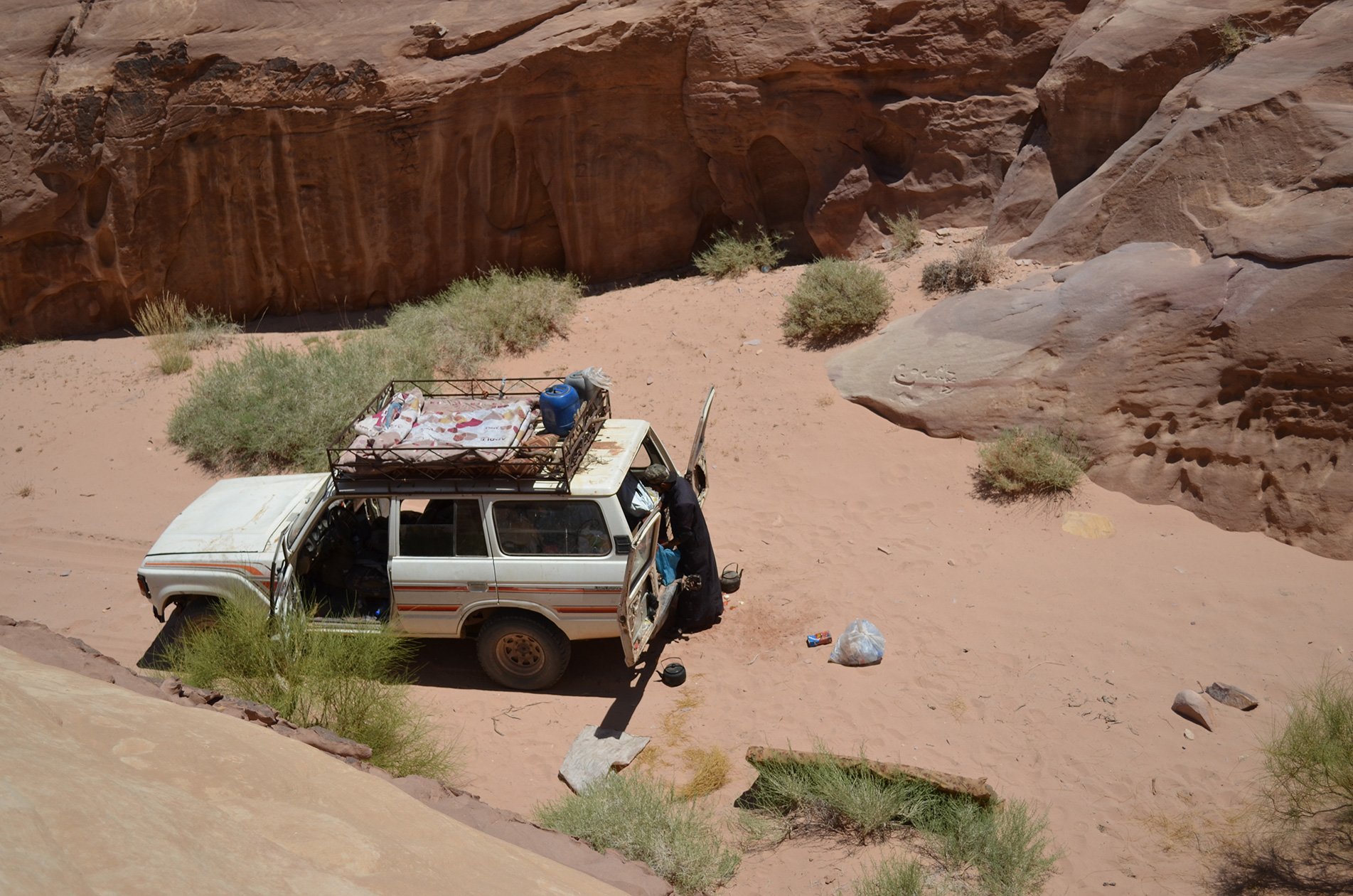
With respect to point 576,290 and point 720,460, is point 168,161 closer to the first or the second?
point 576,290

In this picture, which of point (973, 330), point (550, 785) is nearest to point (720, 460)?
point (973, 330)

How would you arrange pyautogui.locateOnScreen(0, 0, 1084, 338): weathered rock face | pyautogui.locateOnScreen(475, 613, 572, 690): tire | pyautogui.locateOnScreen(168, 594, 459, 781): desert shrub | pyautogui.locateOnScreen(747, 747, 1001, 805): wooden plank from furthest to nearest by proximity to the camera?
1. pyautogui.locateOnScreen(0, 0, 1084, 338): weathered rock face
2. pyautogui.locateOnScreen(475, 613, 572, 690): tire
3. pyautogui.locateOnScreen(168, 594, 459, 781): desert shrub
4. pyautogui.locateOnScreen(747, 747, 1001, 805): wooden plank

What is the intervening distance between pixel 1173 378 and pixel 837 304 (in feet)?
12.7

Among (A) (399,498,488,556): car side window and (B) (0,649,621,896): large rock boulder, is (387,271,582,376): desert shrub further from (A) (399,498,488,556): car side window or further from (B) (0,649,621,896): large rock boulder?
(B) (0,649,621,896): large rock boulder

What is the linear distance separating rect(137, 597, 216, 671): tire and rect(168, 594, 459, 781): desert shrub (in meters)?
0.31

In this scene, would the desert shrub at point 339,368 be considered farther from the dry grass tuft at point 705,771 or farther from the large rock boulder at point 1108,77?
the large rock boulder at point 1108,77

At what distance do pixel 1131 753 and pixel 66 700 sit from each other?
5.57 metres

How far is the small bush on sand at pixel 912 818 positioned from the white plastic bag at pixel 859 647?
4.15 ft

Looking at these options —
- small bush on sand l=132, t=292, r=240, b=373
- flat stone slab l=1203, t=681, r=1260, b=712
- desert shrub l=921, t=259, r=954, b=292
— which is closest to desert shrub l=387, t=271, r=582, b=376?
small bush on sand l=132, t=292, r=240, b=373

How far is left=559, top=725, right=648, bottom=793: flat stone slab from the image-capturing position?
5.80 m

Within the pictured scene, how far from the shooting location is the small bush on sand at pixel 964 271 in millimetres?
11008

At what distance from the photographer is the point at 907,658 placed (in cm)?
672

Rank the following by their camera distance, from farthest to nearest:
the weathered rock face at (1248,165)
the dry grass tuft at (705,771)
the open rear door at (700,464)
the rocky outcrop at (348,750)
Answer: the weathered rock face at (1248,165)
the open rear door at (700,464)
the dry grass tuft at (705,771)
the rocky outcrop at (348,750)

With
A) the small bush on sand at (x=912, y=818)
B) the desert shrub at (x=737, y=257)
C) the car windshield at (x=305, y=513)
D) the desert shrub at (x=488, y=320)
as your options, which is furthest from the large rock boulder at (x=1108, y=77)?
the car windshield at (x=305, y=513)
